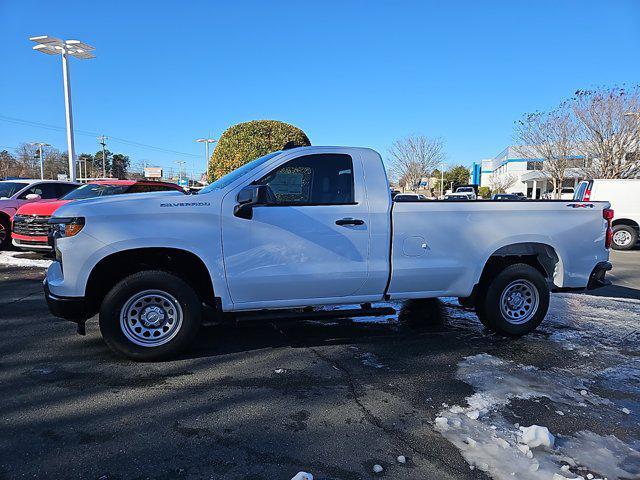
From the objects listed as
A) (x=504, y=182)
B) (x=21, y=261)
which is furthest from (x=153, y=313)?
(x=504, y=182)

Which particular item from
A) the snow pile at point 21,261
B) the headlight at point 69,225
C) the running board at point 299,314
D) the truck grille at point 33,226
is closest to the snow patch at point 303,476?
the running board at point 299,314

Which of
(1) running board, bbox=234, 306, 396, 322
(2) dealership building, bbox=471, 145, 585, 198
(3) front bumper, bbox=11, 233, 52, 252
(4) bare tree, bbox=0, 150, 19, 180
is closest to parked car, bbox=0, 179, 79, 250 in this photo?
(3) front bumper, bbox=11, 233, 52, 252

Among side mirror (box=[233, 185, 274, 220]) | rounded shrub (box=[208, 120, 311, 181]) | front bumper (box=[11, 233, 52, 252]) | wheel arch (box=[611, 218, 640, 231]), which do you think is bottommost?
front bumper (box=[11, 233, 52, 252])

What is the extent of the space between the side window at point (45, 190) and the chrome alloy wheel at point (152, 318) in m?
9.29

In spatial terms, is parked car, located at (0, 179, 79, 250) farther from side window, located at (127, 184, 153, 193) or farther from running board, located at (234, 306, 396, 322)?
running board, located at (234, 306, 396, 322)

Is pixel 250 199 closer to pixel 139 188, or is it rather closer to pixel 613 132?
pixel 139 188

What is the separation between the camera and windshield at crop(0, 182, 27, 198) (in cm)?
1185

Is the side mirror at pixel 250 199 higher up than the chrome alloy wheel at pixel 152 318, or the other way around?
the side mirror at pixel 250 199

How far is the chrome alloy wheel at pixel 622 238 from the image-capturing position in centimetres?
1432

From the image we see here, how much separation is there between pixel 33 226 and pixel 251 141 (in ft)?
→ 27.0

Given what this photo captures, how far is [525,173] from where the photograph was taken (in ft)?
178

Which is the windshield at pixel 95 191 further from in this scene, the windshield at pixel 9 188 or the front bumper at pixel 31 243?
the windshield at pixel 9 188

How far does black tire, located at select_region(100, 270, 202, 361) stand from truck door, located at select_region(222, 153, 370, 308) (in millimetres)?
449

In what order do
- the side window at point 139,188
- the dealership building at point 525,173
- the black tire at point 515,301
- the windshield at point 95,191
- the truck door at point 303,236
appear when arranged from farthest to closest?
the dealership building at point 525,173 → the side window at point 139,188 → the windshield at point 95,191 → the black tire at point 515,301 → the truck door at point 303,236
